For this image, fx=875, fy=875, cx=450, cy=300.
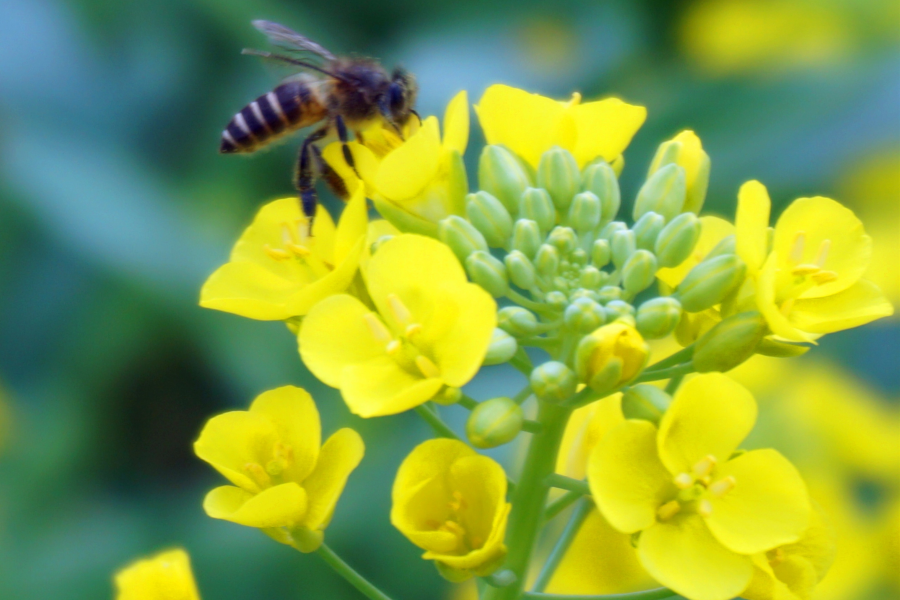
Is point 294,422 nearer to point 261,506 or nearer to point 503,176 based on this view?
point 261,506

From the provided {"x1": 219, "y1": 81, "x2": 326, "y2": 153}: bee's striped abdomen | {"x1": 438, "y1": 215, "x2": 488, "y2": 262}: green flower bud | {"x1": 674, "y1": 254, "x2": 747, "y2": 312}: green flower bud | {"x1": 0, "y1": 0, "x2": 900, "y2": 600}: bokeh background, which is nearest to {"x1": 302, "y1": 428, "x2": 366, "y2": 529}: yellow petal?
{"x1": 438, "y1": 215, "x2": 488, "y2": 262}: green flower bud

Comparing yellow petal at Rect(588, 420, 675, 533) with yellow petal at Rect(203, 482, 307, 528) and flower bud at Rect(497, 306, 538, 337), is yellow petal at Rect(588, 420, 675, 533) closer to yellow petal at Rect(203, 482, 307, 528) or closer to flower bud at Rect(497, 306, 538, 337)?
flower bud at Rect(497, 306, 538, 337)

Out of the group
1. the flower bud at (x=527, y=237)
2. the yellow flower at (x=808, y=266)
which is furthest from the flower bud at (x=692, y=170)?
the flower bud at (x=527, y=237)

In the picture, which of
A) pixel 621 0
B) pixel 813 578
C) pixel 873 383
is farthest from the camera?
pixel 621 0

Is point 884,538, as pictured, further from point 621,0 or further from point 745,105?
point 621,0

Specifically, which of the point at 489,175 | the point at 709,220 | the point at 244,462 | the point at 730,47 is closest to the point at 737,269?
the point at 709,220

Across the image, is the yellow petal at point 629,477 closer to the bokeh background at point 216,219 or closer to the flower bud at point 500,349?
the flower bud at point 500,349
